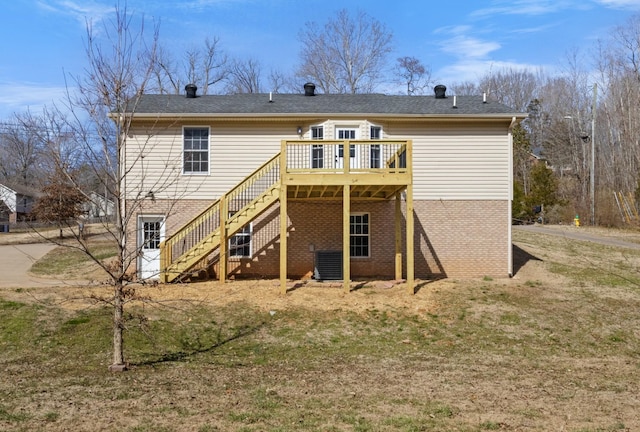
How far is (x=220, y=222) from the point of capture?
14891 mm

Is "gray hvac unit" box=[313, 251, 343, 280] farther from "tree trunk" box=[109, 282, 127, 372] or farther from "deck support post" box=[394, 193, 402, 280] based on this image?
"tree trunk" box=[109, 282, 127, 372]

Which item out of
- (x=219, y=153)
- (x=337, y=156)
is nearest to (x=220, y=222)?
(x=219, y=153)

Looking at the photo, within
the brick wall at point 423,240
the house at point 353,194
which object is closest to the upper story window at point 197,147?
the house at point 353,194

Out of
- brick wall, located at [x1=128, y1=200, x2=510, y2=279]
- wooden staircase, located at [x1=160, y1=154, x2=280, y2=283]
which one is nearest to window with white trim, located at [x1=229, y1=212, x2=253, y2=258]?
brick wall, located at [x1=128, y1=200, x2=510, y2=279]

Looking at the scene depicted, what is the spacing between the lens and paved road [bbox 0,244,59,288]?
15.2 meters

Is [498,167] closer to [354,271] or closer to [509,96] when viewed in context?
[354,271]

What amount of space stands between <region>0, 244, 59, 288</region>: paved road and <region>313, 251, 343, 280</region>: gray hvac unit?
25.0 ft

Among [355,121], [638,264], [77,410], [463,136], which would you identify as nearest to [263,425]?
[77,410]

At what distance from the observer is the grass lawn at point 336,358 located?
245 inches

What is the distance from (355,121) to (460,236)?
16.3 ft

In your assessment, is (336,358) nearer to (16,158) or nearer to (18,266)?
(18,266)

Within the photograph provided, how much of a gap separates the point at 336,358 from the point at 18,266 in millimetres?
15491

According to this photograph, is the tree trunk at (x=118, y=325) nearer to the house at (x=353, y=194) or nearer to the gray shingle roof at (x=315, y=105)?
the house at (x=353, y=194)

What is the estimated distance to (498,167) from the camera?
16688mm
